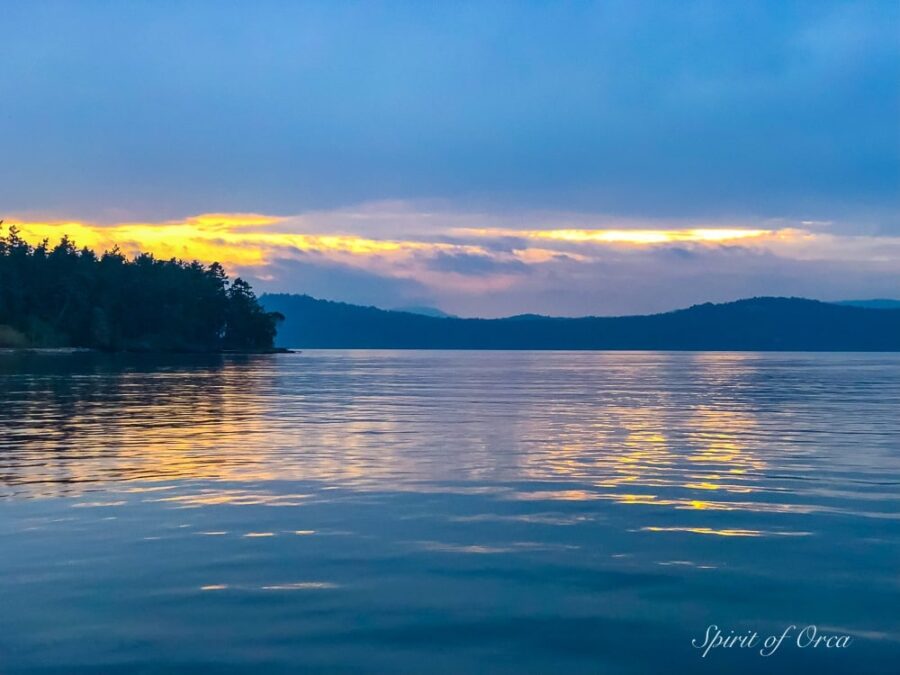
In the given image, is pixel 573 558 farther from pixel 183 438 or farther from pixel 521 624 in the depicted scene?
pixel 183 438

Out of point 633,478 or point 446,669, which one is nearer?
point 446,669

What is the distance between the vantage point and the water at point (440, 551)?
39.1ft

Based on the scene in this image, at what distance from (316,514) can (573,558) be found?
6.35 meters

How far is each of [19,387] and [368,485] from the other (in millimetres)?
55436

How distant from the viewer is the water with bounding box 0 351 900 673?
11906 millimetres

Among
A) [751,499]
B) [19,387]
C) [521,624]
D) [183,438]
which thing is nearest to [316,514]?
[521,624]

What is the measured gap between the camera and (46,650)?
11.7 m

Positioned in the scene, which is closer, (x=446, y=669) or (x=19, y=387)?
(x=446, y=669)

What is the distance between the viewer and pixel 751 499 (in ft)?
75.0

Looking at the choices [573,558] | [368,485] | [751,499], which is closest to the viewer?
[573,558]

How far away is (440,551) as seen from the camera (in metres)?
17.1

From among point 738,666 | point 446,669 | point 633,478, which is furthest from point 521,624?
point 633,478

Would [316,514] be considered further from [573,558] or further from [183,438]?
[183,438]

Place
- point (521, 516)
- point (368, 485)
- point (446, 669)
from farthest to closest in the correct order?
point (368, 485) → point (521, 516) → point (446, 669)
